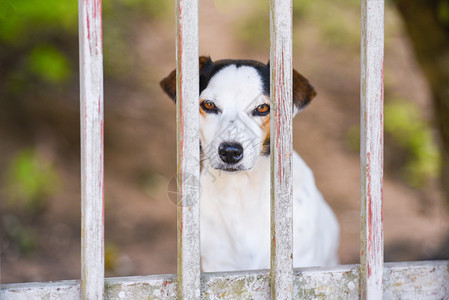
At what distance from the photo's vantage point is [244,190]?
117 inches

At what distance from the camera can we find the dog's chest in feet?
9.61

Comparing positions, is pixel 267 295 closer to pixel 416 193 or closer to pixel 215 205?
pixel 215 205

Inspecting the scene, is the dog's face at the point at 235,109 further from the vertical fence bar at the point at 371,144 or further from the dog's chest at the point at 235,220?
the vertical fence bar at the point at 371,144

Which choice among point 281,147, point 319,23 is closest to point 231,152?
point 281,147

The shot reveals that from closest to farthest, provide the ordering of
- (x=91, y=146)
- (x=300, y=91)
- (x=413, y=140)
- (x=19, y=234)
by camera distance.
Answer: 1. (x=91, y=146)
2. (x=300, y=91)
3. (x=19, y=234)
4. (x=413, y=140)

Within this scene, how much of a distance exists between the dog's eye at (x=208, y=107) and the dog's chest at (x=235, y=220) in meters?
0.38

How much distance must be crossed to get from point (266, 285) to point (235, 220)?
1.01 metres

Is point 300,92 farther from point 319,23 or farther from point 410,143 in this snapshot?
point 319,23

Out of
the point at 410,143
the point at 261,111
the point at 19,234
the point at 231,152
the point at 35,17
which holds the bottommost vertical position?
the point at 19,234

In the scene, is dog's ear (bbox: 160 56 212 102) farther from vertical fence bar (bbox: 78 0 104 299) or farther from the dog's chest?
vertical fence bar (bbox: 78 0 104 299)

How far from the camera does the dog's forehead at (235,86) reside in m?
2.90

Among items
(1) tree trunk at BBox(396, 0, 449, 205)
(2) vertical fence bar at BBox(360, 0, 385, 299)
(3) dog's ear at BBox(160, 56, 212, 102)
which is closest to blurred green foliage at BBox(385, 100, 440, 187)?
(1) tree trunk at BBox(396, 0, 449, 205)

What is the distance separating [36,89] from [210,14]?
4.40 metres

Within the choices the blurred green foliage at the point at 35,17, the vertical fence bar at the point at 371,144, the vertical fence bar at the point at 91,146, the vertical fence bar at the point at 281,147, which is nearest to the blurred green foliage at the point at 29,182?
the blurred green foliage at the point at 35,17
